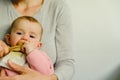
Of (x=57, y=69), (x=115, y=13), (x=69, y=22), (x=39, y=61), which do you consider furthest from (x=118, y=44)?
(x=39, y=61)

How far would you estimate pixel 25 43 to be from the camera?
1180 mm

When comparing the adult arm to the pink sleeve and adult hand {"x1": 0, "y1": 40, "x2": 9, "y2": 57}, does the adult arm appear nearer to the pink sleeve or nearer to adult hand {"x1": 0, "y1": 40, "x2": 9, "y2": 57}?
the pink sleeve

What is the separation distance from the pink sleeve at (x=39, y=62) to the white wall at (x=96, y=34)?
47cm

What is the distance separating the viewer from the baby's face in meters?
1.20

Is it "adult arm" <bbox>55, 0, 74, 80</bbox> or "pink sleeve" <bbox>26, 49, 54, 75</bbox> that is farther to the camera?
"adult arm" <bbox>55, 0, 74, 80</bbox>

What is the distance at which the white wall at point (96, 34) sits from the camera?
5.33 feet

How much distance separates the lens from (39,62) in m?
1.16

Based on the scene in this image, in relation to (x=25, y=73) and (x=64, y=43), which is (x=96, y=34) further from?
(x=25, y=73)

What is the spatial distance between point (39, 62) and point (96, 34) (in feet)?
1.90

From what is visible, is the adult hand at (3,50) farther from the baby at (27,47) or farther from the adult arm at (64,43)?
the adult arm at (64,43)

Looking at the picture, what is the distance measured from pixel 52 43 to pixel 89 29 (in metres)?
0.36

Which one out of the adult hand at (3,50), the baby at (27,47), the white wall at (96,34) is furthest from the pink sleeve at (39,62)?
the white wall at (96,34)

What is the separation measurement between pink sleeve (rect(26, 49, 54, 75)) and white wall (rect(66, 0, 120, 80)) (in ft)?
1.53

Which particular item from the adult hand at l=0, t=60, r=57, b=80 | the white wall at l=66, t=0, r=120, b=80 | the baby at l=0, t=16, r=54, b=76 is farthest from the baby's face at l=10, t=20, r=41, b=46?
the white wall at l=66, t=0, r=120, b=80
